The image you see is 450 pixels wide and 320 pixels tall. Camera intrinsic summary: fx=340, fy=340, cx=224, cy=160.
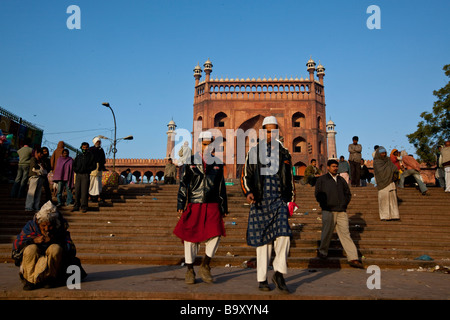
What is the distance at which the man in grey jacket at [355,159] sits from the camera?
43.9ft

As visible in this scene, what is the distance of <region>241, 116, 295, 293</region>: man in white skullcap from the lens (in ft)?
12.3

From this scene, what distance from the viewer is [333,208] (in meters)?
6.00

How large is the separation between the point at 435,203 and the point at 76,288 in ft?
33.4

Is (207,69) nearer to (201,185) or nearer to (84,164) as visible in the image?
(84,164)

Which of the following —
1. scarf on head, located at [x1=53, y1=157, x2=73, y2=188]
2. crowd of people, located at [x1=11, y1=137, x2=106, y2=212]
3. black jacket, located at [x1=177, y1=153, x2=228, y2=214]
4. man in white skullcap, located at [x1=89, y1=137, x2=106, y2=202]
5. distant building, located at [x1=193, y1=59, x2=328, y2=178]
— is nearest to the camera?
black jacket, located at [x1=177, y1=153, x2=228, y2=214]

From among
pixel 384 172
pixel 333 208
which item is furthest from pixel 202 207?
pixel 384 172

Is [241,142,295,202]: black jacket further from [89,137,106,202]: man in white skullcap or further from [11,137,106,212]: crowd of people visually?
[89,137,106,202]: man in white skullcap

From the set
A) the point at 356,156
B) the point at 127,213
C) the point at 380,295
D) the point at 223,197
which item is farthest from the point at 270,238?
the point at 356,156

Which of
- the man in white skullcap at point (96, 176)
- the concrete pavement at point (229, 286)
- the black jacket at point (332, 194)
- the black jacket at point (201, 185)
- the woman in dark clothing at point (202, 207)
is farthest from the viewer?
the man in white skullcap at point (96, 176)

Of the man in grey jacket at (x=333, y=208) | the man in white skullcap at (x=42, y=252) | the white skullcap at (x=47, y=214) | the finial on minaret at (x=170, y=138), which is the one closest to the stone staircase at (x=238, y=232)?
the man in grey jacket at (x=333, y=208)

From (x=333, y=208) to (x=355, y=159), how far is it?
829 centimetres

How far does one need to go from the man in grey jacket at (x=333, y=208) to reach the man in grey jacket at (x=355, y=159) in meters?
7.76

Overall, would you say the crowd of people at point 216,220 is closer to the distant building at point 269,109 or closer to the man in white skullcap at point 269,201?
the man in white skullcap at point 269,201

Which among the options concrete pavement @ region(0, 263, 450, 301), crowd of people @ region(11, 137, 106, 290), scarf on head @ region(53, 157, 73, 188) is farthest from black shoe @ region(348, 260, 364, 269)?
scarf on head @ region(53, 157, 73, 188)
